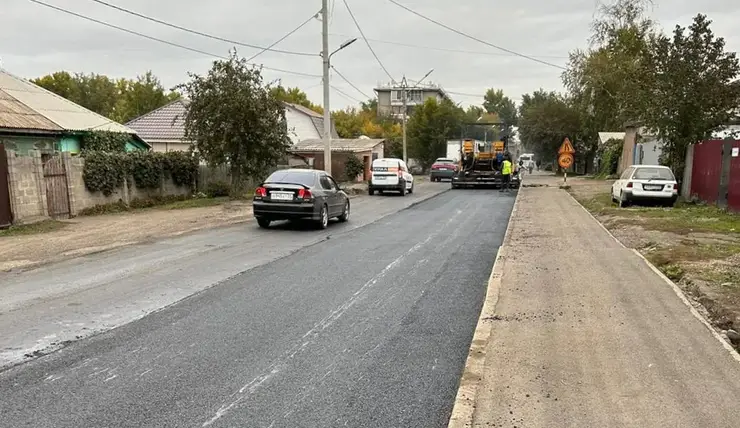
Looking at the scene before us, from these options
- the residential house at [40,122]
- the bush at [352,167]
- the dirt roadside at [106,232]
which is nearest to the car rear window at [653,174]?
the dirt roadside at [106,232]

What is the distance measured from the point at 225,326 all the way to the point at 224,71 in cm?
2009

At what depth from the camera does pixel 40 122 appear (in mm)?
21000

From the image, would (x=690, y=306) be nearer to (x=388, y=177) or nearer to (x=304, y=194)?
(x=304, y=194)

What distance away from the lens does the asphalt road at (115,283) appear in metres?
5.87

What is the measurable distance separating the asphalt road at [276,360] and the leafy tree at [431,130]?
51002mm

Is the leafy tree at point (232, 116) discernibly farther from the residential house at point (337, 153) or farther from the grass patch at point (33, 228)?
the residential house at point (337, 153)

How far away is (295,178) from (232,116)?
1037cm

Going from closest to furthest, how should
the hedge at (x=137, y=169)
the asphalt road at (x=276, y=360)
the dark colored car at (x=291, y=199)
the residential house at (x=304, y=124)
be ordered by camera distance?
the asphalt road at (x=276, y=360) < the dark colored car at (x=291, y=199) < the hedge at (x=137, y=169) < the residential house at (x=304, y=124)

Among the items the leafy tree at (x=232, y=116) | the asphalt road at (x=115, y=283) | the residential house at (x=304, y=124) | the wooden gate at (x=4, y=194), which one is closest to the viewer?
the asphalt road at (x=115, y=283)

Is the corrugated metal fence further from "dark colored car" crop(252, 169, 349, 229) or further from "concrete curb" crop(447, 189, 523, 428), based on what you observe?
"concrete curb" crop(447, 189, 523, 428)

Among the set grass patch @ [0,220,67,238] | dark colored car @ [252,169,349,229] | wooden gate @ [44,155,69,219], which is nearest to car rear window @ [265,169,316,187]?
dark colored car @ [252,169,349,229]

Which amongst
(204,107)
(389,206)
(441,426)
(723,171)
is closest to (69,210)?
(204,107)

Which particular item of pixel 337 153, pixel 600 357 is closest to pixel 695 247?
pixel 600 357

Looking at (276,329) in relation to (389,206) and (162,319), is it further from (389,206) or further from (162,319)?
(389,206)
